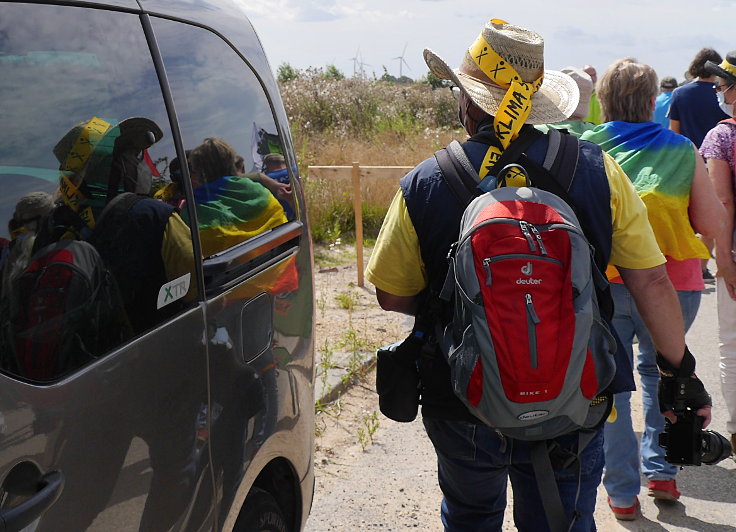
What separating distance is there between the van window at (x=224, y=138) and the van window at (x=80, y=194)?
0.13 meters

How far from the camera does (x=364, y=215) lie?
10.4 m

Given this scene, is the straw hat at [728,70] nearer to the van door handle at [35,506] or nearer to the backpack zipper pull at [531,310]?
the backpack zipper pull at [531,310]

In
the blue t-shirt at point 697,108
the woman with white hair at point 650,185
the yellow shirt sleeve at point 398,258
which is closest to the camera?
the yellow shirt sleeve at point 398,258

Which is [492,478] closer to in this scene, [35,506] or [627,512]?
[35,506]

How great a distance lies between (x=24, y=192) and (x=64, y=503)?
0.57m

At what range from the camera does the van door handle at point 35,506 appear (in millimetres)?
1353

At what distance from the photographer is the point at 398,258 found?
2.51 metres

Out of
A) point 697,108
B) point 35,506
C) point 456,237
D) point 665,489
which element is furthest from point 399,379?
point 697,108

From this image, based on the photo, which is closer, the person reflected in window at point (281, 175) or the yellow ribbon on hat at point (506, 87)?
the yellow ribbon on hat at point (506, 87)

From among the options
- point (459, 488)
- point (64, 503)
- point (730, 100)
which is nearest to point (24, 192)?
point (64, 503)

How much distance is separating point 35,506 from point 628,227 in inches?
70.0

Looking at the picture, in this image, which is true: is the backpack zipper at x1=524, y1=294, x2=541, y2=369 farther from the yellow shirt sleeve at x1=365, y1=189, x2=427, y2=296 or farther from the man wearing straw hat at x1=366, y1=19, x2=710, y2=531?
the yellow shirt sleeve at x1=365, y1=189, x2=427, y2=296

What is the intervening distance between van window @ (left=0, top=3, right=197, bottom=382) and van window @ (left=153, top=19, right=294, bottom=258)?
0.13 meters

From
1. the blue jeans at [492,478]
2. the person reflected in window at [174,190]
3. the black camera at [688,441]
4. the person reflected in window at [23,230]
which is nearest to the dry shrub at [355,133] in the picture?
the black camera at [688,441]
